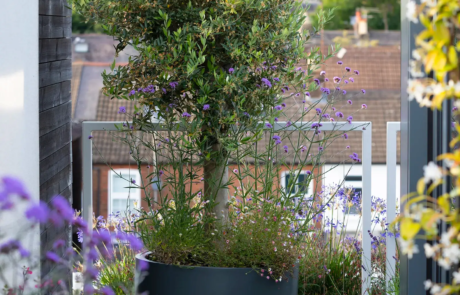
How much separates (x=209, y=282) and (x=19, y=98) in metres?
1.01

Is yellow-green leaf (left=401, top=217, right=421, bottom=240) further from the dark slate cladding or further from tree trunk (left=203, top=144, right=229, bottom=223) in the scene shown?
the dark slate cladding

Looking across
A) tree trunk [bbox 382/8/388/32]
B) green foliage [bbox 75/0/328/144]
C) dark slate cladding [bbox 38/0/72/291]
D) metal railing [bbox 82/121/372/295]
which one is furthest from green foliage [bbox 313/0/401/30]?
green foliage [bbox 75/0/328/144]

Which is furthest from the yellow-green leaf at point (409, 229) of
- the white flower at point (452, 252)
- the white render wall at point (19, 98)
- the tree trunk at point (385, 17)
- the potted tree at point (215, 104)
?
the tree trunk at point (385, 17)

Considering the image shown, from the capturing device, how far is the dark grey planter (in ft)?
7.55

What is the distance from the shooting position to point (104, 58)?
24.2 m

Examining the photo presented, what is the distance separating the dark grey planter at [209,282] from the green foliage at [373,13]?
1168 inches

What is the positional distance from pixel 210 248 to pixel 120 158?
58.8 ft

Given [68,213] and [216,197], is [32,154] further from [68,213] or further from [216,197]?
[68,213]

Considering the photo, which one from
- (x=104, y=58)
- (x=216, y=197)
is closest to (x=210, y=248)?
(x=216, y=197)

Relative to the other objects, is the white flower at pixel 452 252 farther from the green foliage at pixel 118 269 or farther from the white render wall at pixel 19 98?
the green foliage at pixel 118 269

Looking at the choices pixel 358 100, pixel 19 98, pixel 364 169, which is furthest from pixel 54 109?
pixel 358 100

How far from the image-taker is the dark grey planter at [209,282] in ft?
7.55

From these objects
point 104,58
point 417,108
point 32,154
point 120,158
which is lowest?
point 120,158

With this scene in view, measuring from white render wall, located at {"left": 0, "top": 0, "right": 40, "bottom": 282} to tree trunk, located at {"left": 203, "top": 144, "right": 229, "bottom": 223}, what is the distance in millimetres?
731
